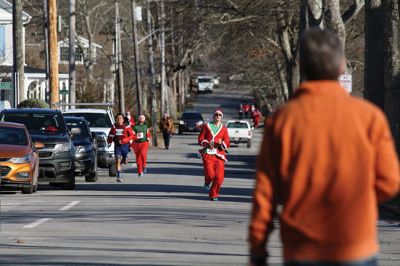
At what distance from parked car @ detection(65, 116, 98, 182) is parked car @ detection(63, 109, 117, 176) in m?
2.53

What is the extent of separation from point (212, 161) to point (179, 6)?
67.5 ft

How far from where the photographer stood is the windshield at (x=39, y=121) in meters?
27.3

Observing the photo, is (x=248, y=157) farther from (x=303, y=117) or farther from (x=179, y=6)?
(x=303, y=117)

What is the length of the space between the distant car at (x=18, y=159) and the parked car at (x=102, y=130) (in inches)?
291

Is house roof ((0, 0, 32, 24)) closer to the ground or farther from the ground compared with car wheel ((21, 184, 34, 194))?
farther from the ground

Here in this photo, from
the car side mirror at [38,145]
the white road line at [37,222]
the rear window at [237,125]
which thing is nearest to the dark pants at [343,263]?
the white road line at [37,222]

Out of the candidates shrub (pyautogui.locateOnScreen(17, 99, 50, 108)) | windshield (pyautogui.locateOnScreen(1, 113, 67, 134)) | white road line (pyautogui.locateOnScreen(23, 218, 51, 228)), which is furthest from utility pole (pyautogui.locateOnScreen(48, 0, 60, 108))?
white road line (pyautogui.locateOnScreen(23, 218, 51, 228))

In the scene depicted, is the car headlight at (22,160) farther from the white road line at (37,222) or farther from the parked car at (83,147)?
the white road line at (37,222)

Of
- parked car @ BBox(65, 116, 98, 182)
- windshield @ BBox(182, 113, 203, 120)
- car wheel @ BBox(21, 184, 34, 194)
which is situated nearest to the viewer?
car wheel @ BBox(21, 184, 34, 194)

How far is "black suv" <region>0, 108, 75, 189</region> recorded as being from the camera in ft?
85.9

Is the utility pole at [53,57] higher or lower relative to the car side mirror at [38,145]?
higher

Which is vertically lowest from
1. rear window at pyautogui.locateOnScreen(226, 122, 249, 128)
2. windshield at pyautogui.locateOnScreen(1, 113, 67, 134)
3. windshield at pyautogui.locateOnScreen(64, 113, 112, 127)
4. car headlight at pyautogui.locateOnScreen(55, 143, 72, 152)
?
rear window at pyautogui.locateOnScreen(226, 122, 249, 128)

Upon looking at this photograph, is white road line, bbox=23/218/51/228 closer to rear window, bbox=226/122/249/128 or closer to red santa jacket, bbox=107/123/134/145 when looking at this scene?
red santa jacket, bbox=107/123/134/145

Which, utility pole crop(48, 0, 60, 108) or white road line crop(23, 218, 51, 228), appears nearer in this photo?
white road line crop(23, 218, 51, 228)
